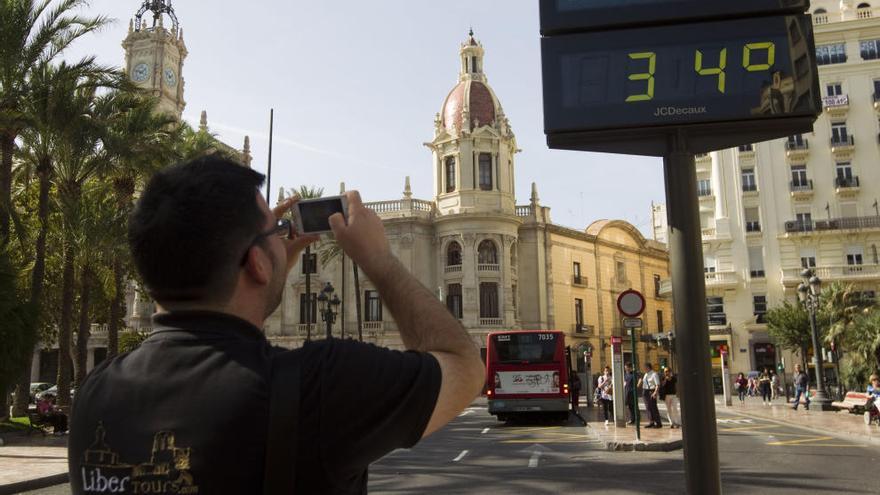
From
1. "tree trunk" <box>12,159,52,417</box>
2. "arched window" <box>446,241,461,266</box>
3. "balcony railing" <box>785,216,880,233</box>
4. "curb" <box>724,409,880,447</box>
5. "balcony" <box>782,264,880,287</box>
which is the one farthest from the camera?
"arched window" <box>446,241,461,266</box>

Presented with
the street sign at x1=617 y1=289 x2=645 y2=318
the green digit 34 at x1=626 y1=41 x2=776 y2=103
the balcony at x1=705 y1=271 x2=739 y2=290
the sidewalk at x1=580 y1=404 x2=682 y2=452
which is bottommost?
the sidewalk at x1=580 y1=404 x2=682 y2=452

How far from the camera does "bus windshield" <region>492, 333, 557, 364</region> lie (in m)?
23.3

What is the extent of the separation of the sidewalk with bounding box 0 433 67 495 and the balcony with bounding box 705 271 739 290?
3893 centimetres

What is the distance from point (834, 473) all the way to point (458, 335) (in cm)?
1052

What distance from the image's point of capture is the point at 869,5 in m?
50.0

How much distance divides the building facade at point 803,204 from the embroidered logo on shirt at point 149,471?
158 ft

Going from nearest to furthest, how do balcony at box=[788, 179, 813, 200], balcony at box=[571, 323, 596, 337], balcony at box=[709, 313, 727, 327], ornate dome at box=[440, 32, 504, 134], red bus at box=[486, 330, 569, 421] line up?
1. red bus at box=[486, 330, 569, 421]
2. balcony at box=[788, 179, 813, 200]
3. balcony at box=[709, 313, 727, 327]
4. ornate dome at box=[440, 32, 504, 134]
5. balcony at box=[571, 323, 596, 337]

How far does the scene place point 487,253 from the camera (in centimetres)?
4909

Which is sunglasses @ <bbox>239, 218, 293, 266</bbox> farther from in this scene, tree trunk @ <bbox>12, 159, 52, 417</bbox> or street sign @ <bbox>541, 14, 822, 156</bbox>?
tree trunk @ <bbox>12, 159, 52, 417</bbox>

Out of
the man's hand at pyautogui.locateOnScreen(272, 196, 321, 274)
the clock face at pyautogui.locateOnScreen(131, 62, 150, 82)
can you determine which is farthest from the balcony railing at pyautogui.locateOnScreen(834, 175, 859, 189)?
the clock face at pyautogui.locateOnScreen(131, 62, 150, 82)

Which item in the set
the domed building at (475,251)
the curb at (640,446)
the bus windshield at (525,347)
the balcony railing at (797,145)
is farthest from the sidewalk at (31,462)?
the balcony railing at (797,145)

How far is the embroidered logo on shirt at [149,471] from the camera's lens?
1476 mm

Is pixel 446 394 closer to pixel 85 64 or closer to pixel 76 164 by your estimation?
pixel 85 64

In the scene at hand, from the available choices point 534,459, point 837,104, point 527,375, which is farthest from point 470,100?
point 534,459
